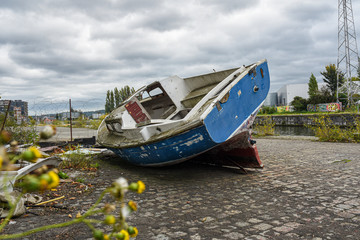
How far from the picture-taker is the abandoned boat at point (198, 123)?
488 cm

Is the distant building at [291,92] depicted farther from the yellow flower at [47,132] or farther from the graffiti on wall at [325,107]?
the yellow flower at [47,132]

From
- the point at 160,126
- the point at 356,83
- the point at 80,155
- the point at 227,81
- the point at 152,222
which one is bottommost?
the point at 152,222

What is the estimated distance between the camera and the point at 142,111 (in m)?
7.59

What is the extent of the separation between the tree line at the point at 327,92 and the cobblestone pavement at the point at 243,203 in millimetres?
37611

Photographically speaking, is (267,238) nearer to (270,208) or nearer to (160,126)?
(270,208)

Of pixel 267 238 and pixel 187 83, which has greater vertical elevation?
pixel 187 83

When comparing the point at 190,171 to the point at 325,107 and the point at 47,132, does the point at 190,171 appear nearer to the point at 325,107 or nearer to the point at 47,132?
the point at 47,132

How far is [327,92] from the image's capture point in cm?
4247

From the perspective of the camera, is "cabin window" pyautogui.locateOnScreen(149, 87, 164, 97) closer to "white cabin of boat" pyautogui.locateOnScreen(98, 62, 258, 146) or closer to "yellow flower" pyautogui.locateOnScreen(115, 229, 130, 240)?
"white cabin of boat" pyautogui.locateOnScreen(98, 62, 258, 146)

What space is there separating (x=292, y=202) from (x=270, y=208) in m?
0.42

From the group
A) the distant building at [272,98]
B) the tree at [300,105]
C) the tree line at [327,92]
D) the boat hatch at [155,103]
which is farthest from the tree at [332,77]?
the boat hatch at [155,103]

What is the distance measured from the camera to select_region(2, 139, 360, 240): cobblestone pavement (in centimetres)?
309

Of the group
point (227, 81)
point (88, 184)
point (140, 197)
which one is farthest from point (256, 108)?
point (88, 184)

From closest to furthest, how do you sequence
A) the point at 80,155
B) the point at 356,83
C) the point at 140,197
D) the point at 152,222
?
the point at 152,222
the point at 140,197
the point at 80,155
the point at 356,83
